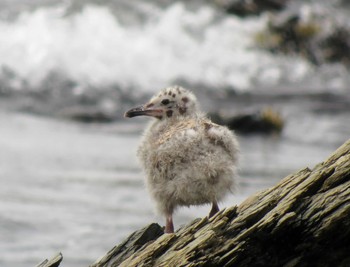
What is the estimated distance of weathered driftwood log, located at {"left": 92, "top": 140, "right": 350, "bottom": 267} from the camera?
288 inches

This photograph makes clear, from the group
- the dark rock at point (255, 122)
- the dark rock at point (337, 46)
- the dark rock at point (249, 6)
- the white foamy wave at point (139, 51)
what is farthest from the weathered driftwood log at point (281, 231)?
the dark rock at point (249, 6)

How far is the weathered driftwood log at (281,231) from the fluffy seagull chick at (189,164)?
630 millimetres

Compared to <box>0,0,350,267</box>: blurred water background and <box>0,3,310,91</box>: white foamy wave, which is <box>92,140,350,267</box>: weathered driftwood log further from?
<box>0,3,310,91</box>: white foamy wave

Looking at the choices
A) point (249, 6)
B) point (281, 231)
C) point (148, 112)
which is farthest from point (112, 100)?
point (281, 231)

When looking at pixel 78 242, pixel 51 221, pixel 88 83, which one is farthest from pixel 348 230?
pixel 88 83

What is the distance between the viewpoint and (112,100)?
26.4 metres

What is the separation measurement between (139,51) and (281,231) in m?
22.5

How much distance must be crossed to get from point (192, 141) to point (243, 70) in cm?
2105

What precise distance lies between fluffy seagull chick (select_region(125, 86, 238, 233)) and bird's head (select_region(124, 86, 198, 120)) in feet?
1.71

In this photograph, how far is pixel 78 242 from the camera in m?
14.7

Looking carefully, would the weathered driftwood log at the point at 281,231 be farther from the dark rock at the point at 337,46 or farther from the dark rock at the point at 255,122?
the dark rock at the point at 337,46

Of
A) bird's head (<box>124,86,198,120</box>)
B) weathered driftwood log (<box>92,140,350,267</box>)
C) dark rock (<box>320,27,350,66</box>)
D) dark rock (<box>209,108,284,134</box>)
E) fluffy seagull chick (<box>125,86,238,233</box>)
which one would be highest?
dark rock (<box>320,27,350,66</box>)

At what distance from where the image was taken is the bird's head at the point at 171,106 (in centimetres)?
991

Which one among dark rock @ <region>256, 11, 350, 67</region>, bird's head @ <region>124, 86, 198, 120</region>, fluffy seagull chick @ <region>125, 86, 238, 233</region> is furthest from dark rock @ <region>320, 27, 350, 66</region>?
fluffy seagull chick @ <region>125, 86, 238, 233</region>
